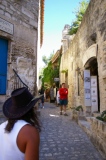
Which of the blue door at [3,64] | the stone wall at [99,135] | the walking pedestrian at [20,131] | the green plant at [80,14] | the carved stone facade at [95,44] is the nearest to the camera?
the walking pedestrian at [20,131]

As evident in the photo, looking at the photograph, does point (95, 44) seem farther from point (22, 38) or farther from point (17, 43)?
point (17, 43)

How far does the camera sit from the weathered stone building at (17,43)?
6023 mm

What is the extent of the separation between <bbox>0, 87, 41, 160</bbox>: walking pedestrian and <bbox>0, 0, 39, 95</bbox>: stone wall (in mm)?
4885

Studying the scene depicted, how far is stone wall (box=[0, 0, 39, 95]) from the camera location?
20.0ft

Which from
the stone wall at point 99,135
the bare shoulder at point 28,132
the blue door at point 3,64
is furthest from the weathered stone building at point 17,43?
the bare shoulder at point 28,132

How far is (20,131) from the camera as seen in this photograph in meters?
1.17

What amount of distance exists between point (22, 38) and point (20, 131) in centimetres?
587

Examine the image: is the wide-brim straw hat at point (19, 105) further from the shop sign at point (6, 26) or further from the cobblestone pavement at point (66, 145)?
the shop sign at point (6, 26)

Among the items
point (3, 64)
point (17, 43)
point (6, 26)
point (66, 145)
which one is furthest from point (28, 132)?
point (17, 43)

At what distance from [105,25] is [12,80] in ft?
12.1

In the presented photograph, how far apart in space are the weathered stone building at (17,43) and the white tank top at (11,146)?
4800 mm

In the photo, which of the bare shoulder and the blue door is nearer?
the bare shoulder

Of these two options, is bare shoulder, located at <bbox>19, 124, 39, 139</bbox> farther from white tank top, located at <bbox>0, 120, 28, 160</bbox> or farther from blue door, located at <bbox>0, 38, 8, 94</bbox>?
blue door, located at <bbox>0, 38, 8, 94</bbox>

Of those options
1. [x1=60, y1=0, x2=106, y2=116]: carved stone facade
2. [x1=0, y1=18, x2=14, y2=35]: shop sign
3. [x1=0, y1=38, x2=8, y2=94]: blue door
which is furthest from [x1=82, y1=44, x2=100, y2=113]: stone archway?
[x1=0, y1=38, x2=8, y2=94]: blue door
